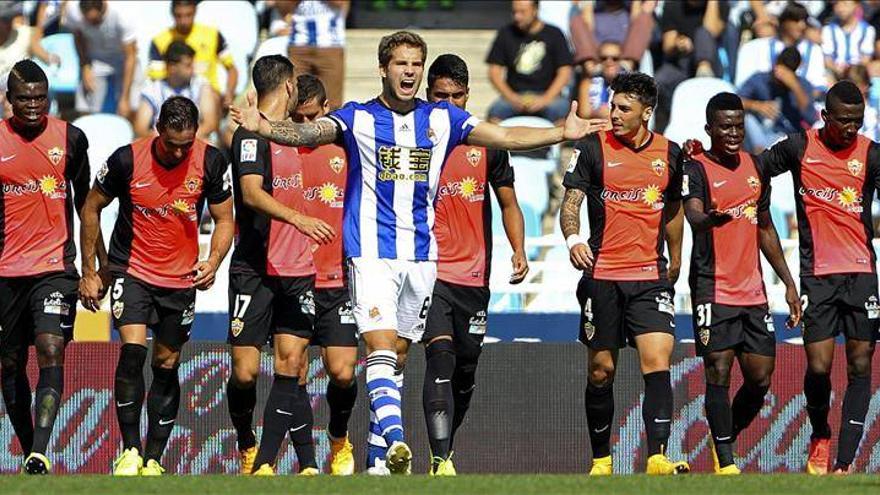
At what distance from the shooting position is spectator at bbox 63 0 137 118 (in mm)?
21141

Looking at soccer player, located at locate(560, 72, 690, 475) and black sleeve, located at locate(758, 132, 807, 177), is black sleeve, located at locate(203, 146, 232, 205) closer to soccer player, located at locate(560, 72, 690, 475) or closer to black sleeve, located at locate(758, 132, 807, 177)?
soccer player, located at locate(560, 72, 690, 475)

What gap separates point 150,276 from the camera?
494 inches

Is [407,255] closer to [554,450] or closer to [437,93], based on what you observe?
[437,93]

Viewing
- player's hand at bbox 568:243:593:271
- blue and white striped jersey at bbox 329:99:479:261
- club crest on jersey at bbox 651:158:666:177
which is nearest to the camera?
blue and white striped jersey at bbox 329:99:479:261

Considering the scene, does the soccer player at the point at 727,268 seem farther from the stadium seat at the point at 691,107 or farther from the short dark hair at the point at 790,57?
the short dark hair at the point at 790,57

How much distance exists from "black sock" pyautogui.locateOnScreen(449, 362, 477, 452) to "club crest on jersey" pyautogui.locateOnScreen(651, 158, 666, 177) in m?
1.94

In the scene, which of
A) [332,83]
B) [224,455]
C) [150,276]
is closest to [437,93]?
[150,276]

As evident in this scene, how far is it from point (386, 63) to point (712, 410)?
10.8 ft

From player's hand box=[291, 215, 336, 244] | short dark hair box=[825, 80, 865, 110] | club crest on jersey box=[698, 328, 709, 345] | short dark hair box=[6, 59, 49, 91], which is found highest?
short dark hair box=[6, 59, 49, 91]

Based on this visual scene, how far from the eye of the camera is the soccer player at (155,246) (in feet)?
40.8

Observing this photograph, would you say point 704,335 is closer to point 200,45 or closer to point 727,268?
point 727,268

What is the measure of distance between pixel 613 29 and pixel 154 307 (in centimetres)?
948

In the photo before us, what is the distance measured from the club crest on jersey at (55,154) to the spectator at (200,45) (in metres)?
8.25

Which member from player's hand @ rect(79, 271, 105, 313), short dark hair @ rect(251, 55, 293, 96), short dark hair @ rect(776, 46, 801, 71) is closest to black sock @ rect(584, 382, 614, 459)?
short dark hair @ rect(251, 55, 293, 96)
